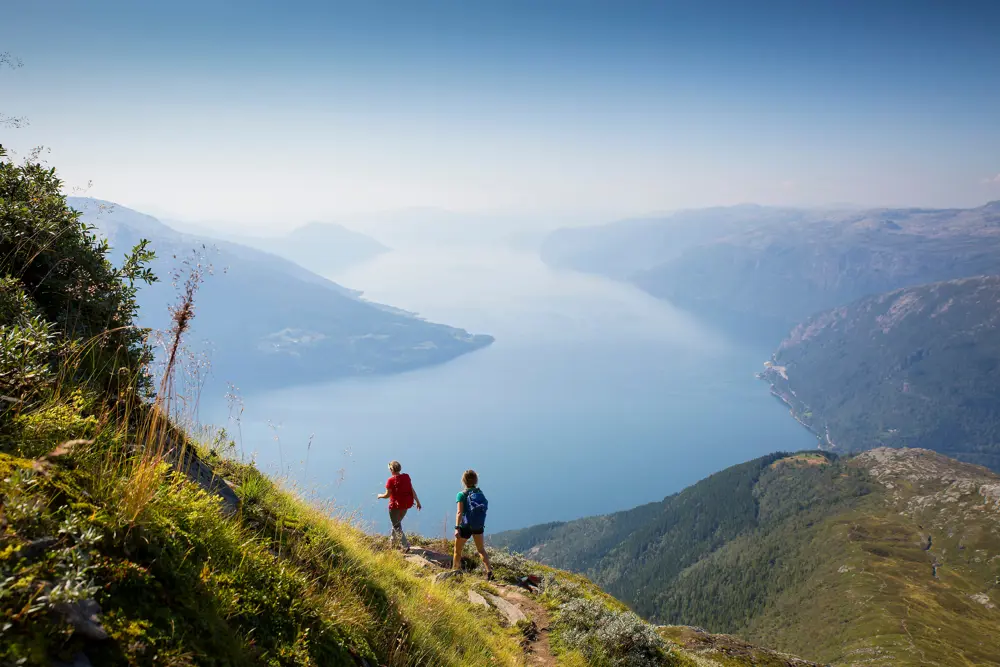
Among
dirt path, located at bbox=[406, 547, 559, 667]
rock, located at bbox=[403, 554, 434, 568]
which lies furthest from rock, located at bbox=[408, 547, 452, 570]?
rock, located at bbox=[403, 554, 434, 568]

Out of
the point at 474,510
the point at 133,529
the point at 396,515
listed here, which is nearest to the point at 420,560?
the point at 396,515

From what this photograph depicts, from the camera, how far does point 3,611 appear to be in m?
2.21

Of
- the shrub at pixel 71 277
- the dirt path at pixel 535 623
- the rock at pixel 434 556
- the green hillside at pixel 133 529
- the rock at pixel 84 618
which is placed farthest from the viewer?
the rock at pixel 434 556

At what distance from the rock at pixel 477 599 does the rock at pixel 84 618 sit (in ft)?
27.0

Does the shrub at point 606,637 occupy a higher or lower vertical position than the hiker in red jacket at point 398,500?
lower

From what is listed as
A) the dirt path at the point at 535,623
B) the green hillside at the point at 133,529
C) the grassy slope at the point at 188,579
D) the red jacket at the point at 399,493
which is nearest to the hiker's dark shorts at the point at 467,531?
the red jacket at the point at 399,493

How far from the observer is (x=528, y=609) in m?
11.3

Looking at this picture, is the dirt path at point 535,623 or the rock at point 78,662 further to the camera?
the dirt path at point 535,623

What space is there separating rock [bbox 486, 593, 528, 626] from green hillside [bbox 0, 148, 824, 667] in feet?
5.88

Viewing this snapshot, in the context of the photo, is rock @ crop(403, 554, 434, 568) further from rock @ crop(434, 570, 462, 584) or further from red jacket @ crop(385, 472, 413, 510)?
red jacket @ crop(385, 472, 413, 510)

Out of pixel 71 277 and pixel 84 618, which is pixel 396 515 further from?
pixel 84 618

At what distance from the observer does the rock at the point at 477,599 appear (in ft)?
32.8

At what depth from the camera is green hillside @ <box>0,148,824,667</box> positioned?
2.59 m

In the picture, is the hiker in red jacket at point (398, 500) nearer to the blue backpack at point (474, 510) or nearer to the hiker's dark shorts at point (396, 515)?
the hiker's dark shorts at point (396, 515)
